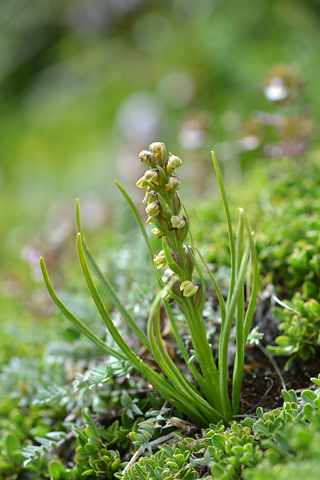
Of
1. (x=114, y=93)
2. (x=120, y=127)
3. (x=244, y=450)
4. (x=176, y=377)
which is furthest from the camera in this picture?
(x=114, y=93)

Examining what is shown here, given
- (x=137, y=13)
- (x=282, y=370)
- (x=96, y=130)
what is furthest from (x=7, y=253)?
(x=137, y=13)

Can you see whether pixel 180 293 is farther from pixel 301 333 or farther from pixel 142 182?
pixel 301 333

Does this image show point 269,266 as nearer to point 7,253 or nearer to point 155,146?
point 155,146

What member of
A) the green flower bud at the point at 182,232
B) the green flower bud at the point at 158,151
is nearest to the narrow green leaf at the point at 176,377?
the green flower bud at the point at 182,232

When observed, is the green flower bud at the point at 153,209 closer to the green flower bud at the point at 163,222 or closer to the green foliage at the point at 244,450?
the green flower bud at the point at 163,222

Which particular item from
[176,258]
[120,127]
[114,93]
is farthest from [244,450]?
[114,93]

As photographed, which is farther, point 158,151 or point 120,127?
point 120,127

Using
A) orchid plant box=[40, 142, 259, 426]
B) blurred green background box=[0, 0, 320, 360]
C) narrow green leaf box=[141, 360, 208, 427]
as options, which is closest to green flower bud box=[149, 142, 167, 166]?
orchid plant box=[40, 142, 259, 426]
